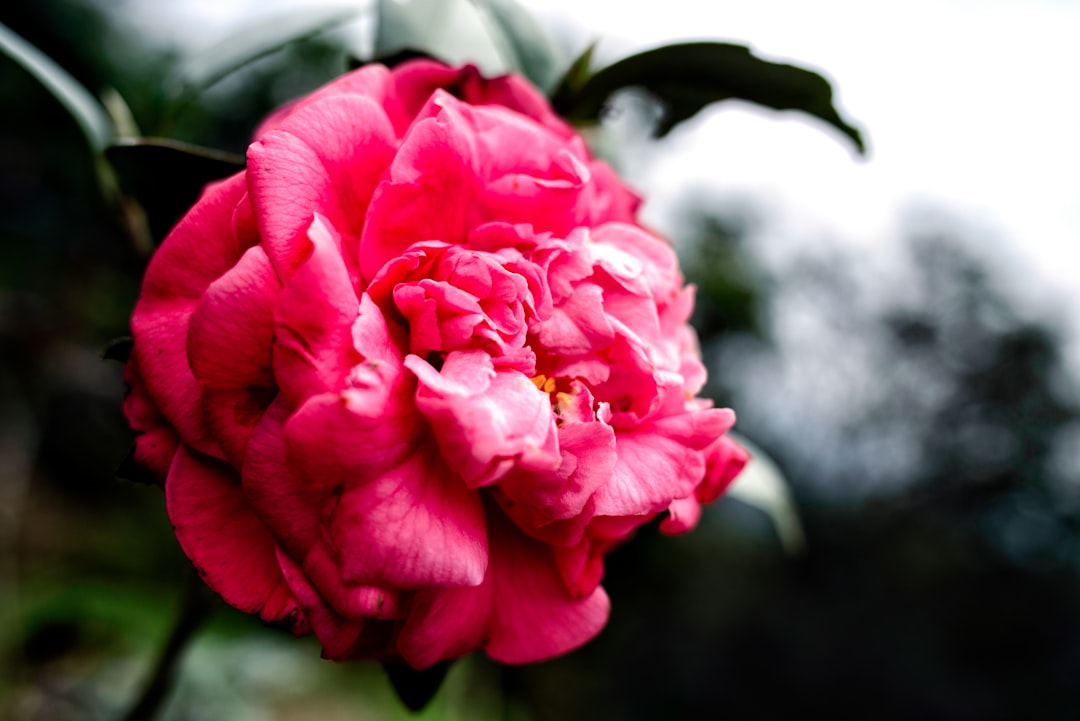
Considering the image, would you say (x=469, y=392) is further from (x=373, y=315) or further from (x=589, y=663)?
(x=589, y=663)

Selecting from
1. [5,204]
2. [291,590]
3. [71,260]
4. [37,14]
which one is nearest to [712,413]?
[291,590]

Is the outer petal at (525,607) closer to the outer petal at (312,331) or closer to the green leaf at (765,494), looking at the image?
the outer petal at (312,331)

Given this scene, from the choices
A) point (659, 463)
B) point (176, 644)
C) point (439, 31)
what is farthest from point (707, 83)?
point (176, 644)

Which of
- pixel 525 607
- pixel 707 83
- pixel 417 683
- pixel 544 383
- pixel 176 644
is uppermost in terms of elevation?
pixel 707 83

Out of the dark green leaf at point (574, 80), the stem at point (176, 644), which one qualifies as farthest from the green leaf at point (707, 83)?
the stem at point (176, 644)

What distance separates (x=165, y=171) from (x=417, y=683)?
0.37 metres

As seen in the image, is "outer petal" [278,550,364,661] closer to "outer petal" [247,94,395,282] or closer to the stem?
"outer petal" [247,94,395,282]

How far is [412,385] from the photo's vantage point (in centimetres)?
35

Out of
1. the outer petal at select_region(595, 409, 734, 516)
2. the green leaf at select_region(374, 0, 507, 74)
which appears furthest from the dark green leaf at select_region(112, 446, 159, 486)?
the green leaf at select_region(374, 0, 507, 74)

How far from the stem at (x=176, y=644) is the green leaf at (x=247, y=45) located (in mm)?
391

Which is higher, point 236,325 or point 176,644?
point 236,325

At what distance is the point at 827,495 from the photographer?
2.35m

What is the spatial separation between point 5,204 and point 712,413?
10.9ft

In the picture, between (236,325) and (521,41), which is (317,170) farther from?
(521,41)
